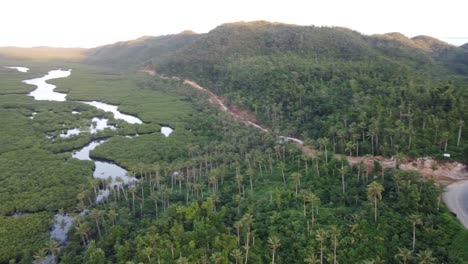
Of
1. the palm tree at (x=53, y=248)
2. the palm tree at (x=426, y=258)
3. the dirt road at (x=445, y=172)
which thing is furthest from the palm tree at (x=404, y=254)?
the palm tree at (x=53, y=248)

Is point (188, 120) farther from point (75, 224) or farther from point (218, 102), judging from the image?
point (75, 224)

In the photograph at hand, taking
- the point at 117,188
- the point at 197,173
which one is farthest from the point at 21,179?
the point at 197,173

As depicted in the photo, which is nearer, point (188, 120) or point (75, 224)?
point (75, 224)

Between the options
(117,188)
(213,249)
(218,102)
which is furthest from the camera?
(218,102)

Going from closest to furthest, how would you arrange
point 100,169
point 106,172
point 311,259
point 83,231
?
point 311,259 < point 83,231 < point 106,172 < point 100,169

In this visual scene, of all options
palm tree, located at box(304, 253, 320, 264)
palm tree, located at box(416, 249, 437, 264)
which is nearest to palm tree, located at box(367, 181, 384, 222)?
palm tree, located at box(416, 249, 437, 264)

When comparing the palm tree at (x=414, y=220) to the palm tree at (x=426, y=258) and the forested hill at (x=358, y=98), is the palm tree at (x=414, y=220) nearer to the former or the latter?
the palm tree at (x=426, y=258)

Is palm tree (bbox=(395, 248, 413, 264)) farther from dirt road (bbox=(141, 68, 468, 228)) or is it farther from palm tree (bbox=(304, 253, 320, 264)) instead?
dirt road (bbox=(141, 68, 468, 228))

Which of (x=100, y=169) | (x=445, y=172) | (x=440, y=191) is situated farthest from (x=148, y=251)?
(x=445, y=172)

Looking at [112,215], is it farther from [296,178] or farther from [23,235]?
[296,178]
